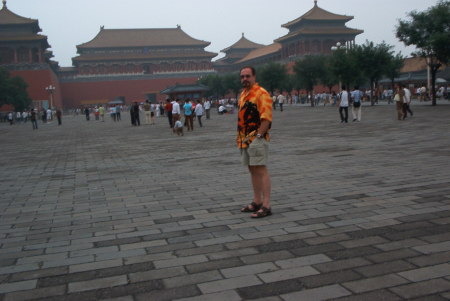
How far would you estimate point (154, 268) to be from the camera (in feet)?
10.5

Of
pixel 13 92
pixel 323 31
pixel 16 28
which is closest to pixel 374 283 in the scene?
pixel 13 92

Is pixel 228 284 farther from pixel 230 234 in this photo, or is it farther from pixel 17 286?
pixel 17 286

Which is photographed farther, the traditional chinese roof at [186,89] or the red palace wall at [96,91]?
→ the red palace wall at [96,91]

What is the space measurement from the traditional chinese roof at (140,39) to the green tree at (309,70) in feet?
84.0

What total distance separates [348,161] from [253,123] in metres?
3.73

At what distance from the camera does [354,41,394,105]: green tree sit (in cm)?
3197

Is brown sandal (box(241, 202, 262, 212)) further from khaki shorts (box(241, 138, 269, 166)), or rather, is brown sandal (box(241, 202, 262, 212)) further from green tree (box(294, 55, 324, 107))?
green tree (box(294, 55, 324, 107))

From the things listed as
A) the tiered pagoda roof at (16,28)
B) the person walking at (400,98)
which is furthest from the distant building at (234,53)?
the person walking at (400,98)

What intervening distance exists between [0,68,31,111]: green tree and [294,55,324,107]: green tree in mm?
24354

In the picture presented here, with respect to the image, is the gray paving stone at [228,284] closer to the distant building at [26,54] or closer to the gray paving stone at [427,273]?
the gray paving stone at [427,273]

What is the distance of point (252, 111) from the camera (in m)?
4.40

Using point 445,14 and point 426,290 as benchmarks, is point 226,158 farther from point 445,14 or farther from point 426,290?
point 445,14

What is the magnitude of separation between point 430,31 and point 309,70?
16691mm

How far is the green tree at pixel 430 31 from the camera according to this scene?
23.9 metres
